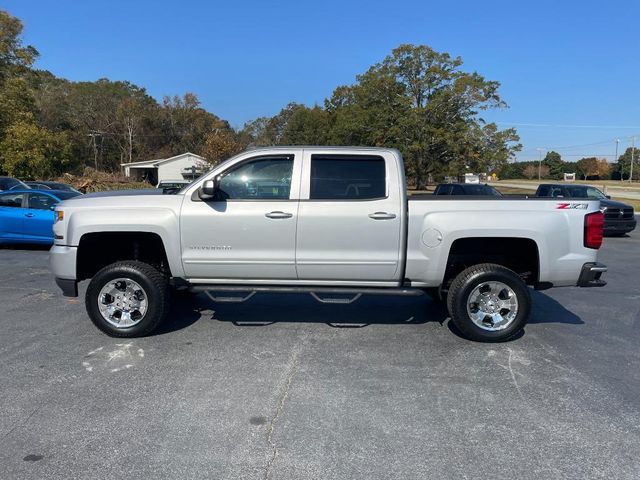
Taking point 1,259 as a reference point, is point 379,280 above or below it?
above

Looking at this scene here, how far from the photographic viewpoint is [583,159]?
399 feet

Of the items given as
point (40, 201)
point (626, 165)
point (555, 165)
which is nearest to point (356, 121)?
point (40, 201)

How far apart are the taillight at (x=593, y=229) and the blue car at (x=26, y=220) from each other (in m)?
11.1

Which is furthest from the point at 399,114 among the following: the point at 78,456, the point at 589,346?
the point at 78,456

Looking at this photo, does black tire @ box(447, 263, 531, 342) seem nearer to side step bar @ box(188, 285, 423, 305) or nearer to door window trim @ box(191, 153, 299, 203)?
side step bar @ box(188, 285, 423, 305)

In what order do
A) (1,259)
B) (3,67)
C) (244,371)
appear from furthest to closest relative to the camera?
1. (3,67)
2. (1,259)
3. (244,371)

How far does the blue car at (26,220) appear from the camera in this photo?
1198cm

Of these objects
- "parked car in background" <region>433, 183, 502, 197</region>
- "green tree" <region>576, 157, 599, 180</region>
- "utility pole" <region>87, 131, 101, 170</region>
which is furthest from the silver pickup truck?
"green tree" <region>576, 157, 599, 180</region>

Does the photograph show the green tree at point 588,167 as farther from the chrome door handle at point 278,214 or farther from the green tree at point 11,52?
the chrome door handle at point 278,214

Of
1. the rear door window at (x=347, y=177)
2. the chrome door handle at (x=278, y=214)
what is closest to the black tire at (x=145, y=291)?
the chrome door handle at (x=278, y=214)

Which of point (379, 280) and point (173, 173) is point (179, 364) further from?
point (173, 173)

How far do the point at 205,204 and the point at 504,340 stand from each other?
3.50m

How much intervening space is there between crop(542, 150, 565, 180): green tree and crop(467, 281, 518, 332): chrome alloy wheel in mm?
126978

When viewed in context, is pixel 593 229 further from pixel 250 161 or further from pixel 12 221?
pixel 12 221
